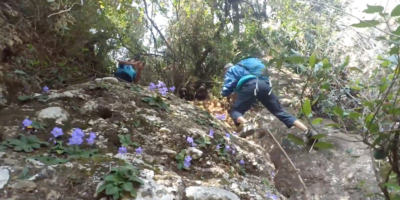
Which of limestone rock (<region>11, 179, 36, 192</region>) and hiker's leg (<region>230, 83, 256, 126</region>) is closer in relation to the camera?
limestone rock (<region>11, 179, 36, 192</region>)

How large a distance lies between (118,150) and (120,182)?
0.42 m

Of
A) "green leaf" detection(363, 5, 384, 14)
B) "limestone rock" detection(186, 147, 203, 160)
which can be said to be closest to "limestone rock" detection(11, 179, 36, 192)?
"limestone rock" detection(186, 147, 203, 160)

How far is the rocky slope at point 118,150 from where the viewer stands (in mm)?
1572

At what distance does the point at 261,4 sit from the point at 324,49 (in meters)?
1.82

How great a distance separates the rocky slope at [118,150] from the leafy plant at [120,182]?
43 millimetres

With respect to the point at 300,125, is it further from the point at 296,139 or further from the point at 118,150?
the point at 296,139

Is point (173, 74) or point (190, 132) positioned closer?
point (190, 132)

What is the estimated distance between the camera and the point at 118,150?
76.9 inches

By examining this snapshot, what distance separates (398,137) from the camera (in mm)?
1231

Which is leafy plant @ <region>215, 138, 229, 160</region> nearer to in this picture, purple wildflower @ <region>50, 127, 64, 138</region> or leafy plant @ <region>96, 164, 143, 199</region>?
leafy plant @ <region>96, 164, 143, 199</region>

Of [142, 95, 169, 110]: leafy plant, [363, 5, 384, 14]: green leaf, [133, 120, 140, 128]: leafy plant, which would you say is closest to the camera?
[363, 5, 384, 14]: green leaf

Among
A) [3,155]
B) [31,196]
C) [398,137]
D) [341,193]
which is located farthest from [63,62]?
[341,193]

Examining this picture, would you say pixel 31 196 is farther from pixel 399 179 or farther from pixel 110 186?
pixel 399 179

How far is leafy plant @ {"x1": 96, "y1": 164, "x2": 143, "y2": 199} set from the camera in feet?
4.94
